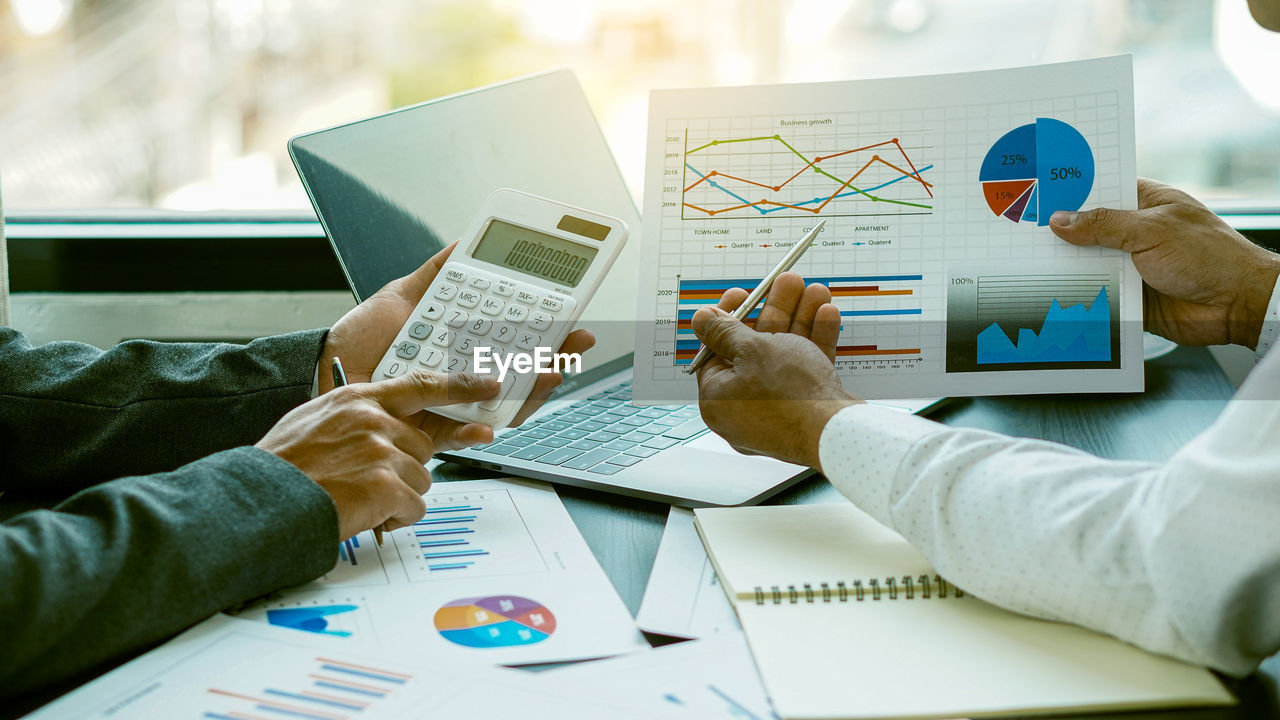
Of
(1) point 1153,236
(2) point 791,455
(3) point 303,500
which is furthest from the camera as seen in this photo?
(1) point 1153,236

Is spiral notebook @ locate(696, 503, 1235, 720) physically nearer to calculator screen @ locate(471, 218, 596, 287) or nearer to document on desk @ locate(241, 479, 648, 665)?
document on desk @ locate(241, 479, 648, 665)

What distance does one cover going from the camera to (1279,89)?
144 centimetres

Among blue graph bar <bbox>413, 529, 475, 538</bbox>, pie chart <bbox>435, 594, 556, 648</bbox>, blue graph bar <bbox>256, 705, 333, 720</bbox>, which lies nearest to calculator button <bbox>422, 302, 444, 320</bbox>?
blue graph bar <bbox>413, 529, 475, 538</bbox>

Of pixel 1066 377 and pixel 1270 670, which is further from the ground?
pixel 1066 377

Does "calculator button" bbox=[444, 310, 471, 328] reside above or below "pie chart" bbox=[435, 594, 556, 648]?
above

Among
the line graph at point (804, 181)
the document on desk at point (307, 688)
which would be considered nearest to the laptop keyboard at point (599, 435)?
the line graph at point (804, 181)

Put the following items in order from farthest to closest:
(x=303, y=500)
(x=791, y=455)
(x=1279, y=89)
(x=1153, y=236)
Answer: (x=1279, y=89) < (x=1153, y=236) < (x=791, y=455) < (x=303, y=500)

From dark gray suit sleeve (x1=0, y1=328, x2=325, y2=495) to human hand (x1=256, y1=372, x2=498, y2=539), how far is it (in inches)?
5.2

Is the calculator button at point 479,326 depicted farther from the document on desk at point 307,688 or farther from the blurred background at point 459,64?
the blurred background at point 459,64

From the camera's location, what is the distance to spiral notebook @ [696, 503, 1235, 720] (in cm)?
49

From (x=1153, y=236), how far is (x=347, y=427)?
2.25 feet

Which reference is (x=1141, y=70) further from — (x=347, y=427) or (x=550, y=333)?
(x=347, y=427)

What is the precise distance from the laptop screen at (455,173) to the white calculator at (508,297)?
0.47ft

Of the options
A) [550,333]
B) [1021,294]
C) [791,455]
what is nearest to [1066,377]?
[1021,294]
